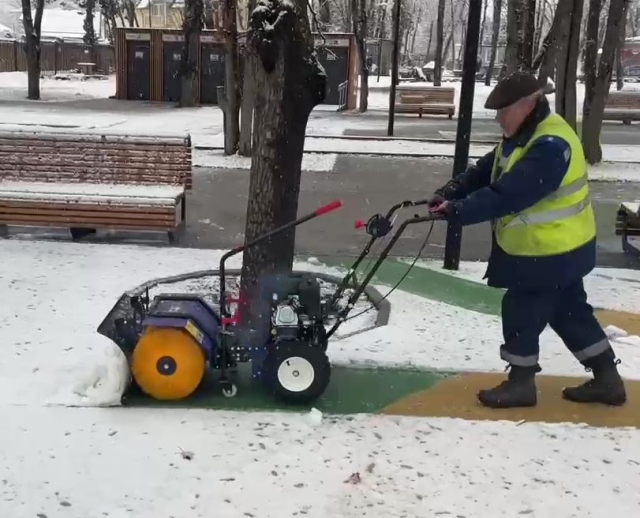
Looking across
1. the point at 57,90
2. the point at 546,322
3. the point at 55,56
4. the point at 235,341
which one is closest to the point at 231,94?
the point at 235,341

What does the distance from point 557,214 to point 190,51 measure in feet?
79.8

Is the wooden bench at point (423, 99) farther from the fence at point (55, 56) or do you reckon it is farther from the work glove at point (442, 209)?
the fence at point (55, 56)

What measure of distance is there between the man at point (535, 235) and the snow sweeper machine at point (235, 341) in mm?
437

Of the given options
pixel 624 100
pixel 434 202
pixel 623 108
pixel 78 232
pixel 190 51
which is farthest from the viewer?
pixel 624 100

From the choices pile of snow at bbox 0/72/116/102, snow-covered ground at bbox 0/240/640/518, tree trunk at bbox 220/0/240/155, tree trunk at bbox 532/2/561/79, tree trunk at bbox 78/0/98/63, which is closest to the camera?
snow-covered ground at bbox 0/240/640/518

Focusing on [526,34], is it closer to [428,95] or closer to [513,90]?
[428,95]

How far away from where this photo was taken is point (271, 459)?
12.1 ft

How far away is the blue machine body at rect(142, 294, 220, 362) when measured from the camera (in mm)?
4129

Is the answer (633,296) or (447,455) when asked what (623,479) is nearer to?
(447,455)

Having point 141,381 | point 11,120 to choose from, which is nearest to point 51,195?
point 141,381

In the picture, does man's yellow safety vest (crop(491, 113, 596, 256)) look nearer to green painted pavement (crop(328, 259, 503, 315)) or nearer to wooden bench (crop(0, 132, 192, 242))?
green painted pavement (crop(328, 259, 503, 315))

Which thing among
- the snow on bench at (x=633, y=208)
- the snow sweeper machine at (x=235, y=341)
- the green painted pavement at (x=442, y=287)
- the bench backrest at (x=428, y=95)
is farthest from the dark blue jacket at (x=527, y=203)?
the bench backrest at (x=428, y=95)

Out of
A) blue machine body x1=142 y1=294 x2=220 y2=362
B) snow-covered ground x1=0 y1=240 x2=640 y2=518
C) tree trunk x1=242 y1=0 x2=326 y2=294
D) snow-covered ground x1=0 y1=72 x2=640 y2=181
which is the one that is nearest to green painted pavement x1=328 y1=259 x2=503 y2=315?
tree trunk x1=242 y1=0 x2=326 y2=294

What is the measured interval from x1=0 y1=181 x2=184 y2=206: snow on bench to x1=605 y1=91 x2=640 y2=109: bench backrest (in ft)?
72.5
